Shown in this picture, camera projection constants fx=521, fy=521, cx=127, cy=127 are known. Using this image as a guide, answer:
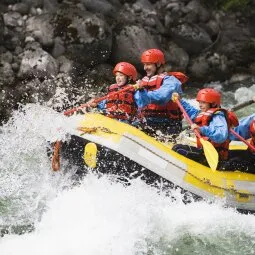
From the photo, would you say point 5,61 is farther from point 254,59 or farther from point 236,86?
point 254,59

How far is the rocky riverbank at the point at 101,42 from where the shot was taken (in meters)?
11.1

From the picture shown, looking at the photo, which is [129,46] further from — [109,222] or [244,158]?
[109,222]

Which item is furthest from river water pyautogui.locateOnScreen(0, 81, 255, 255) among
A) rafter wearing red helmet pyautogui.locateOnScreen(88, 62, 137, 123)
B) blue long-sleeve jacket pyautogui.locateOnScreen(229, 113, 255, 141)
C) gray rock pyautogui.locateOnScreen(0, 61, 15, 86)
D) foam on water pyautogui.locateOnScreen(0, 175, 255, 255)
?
gray rock pyautogui.locateOnScreen(0, 61, 15, 86)

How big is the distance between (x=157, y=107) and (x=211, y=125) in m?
1.00

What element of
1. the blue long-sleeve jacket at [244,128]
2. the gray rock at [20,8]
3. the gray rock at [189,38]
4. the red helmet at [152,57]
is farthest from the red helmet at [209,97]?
the gray rock at [189,38]

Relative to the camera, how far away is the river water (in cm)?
573

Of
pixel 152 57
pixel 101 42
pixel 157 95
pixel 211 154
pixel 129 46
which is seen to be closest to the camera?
pixel 211 154

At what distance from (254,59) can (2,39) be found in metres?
6.78

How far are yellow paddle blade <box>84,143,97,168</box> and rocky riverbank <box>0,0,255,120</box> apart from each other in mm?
4607

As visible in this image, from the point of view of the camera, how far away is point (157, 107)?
6.77 meters

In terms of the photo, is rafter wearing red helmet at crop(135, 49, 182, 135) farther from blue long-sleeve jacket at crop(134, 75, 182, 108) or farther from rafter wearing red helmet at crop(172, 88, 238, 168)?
rafter wearing red helmet at crop(172, 88, 238, 168)

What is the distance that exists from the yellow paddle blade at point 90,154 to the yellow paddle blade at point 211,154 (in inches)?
47.8

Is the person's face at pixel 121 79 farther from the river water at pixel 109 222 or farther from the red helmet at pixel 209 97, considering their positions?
the red helmet at pixel 209 97

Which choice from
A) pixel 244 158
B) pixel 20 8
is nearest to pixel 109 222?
pixel 244 158
